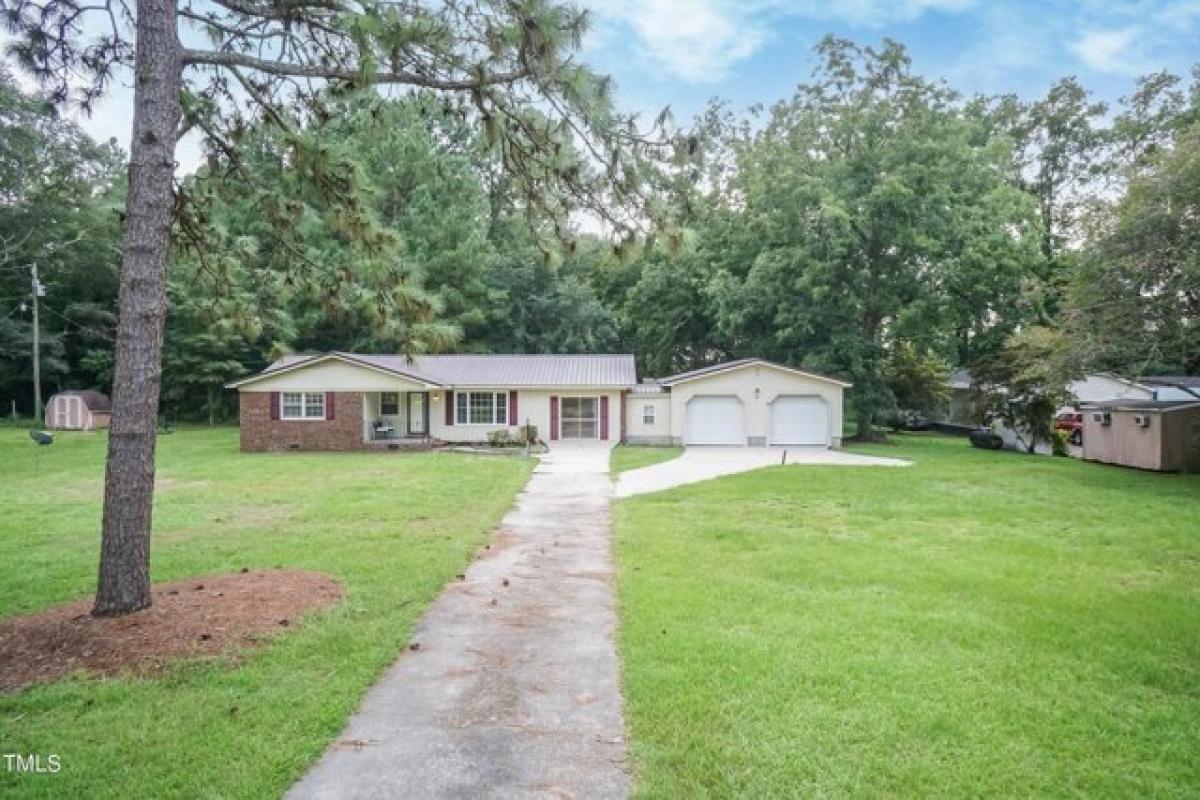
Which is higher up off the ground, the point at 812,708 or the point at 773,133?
the point at 773,133

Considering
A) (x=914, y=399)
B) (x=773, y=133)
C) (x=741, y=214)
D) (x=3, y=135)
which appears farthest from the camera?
(x=914, y=399)

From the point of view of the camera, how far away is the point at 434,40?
16.7 feet

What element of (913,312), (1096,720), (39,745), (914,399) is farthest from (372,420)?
(914,399)

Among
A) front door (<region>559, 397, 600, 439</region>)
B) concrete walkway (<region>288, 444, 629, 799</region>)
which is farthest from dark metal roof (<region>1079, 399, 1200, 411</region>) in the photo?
concrete walkway (<region>288, 444, 629, 799</region>)

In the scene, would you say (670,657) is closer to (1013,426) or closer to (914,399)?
(1013,426)

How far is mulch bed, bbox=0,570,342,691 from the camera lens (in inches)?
181

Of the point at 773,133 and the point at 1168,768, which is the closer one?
the point at 1168,768

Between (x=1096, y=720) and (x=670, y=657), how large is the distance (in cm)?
245

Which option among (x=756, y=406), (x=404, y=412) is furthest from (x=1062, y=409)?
(x=404, y=412)

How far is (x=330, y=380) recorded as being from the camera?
2175 cm

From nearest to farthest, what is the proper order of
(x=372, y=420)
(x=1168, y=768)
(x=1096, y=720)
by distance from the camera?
(x=1168, y=768) < (x=1096, y=720) < (x=372, y=420)

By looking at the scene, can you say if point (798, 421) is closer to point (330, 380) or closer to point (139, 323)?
point (330, 380)

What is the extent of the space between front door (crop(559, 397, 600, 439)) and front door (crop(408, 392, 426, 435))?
15.8ft

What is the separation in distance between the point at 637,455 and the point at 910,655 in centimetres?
1511
